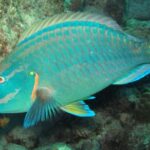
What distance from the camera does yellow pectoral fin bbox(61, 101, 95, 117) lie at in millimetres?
2268

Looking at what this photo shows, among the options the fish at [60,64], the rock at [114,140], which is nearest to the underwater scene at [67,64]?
the fish at [60,64]

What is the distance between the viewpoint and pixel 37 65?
2.23 metres

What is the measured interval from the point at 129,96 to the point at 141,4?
585 centimetres

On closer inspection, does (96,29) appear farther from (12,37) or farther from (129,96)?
(129,96)

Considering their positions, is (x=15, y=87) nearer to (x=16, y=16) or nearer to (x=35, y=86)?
(x=35, y=86)

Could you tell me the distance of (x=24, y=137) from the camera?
173 inches

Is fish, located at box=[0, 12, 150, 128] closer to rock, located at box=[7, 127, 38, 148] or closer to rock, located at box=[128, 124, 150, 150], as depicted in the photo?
rock, located at box=[128, 124, 150, 150]

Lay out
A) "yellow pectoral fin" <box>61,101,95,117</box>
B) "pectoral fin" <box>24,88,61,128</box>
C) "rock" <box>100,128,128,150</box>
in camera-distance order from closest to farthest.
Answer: "pectoral fin" <box>24,88,61,128</box>
"yellow pectoral fin" <box>61,101,95,117</box>
"rock" <box>100,128,128,150</box>

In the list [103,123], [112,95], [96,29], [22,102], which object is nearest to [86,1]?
[112,95]

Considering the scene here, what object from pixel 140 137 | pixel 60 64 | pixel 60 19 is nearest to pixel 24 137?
pixel 140 137

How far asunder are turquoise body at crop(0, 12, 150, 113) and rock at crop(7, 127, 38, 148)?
7.41 feet

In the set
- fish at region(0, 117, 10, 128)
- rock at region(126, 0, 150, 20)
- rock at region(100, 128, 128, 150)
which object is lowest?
rock at region(100, 128, 128, 150)

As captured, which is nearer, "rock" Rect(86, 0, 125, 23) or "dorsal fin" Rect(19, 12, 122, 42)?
"dorsal fin" Rect(19, 12, 122, 42)

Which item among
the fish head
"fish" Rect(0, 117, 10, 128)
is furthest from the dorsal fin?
"fish" Rect(0, 117, 10, 128)
